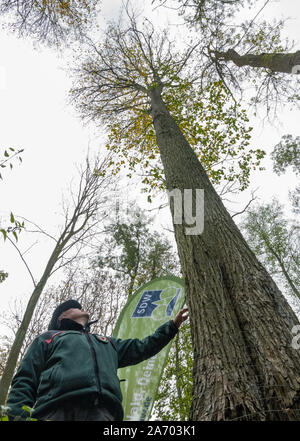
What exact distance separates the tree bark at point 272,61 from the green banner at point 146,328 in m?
5.51

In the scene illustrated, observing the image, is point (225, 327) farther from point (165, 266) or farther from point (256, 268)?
point (165, 266)

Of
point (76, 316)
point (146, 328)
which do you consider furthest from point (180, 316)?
point (146, 328)

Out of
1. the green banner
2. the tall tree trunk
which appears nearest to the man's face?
the tall tree trunk

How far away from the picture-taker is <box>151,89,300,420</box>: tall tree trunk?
1430 millimetres

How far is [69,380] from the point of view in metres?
1.69

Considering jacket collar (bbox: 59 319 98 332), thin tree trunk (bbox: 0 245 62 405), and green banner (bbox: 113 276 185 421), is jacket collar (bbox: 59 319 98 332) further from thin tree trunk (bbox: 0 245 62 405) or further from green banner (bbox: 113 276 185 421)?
thin tree trunk (bbox: 0 245 62 405)

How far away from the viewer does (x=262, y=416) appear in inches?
52.6

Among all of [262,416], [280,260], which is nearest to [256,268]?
[262,416]

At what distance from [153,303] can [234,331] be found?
2.12m

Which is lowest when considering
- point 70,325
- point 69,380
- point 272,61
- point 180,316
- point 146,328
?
point 69,380

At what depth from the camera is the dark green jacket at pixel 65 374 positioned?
1.65 meters

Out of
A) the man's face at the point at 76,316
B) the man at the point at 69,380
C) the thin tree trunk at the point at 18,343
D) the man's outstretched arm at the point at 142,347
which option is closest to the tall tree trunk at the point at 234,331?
the man's outstretched arm at the point at 142,347

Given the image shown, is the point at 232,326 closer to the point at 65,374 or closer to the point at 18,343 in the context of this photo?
the point at 65,374

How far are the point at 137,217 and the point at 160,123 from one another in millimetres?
6336
